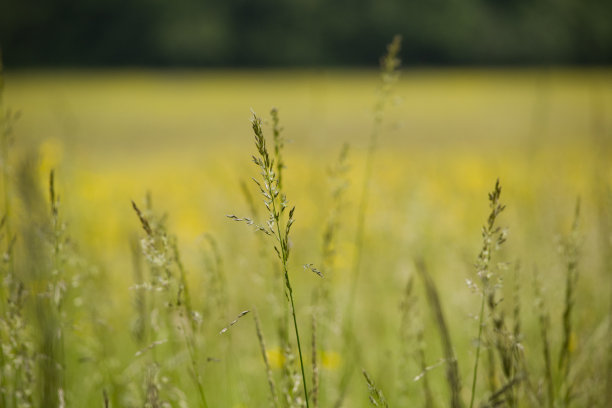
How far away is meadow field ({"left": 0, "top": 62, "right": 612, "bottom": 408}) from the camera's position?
32.4 inches

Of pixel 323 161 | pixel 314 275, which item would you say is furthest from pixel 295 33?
pixel 314 275

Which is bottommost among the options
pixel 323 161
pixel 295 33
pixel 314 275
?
pixel 314 275

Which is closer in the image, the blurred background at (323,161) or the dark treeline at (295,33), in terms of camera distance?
the blurred background at (323,161)

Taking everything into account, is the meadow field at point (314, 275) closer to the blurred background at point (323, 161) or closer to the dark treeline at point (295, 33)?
the blurred background at point (323, 161)

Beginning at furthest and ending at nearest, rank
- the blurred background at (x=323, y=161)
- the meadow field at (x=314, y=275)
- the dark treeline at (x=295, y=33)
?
1. the dark treeline at (x=295, y=33)
2. the blurred background at (x=323, y=161)
3. the meadow field at (x=314, y=275)

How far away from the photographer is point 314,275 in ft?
7.59

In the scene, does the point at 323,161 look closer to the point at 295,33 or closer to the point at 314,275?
the point at 314,275

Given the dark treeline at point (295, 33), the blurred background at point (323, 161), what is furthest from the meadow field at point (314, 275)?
the dark treeline at point (295, 33)

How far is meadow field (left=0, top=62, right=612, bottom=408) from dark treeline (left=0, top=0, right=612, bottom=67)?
34075 mm

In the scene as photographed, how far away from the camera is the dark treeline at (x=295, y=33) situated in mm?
38125

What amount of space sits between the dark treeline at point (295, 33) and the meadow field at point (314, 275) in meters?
34.1

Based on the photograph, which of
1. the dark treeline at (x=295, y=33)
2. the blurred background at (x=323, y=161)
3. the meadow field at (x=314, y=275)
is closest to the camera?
the meadow field at (x=314, y=275)

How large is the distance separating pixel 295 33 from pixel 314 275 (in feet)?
143

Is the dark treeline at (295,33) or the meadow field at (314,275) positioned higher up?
the dark treeline at (295,33)
